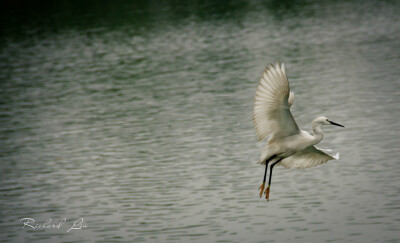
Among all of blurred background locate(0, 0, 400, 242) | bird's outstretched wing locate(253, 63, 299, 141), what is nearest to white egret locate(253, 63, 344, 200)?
bird's outstretched wing locate(253, 63, 299, 141)

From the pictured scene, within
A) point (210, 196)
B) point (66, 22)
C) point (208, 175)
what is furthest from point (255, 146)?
point (66, 22)

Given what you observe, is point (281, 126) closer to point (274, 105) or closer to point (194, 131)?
point (274, 105)

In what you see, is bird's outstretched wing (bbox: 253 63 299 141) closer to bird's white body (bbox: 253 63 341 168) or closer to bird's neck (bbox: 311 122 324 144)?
bird's white body (bbox: 253 63 341 168)

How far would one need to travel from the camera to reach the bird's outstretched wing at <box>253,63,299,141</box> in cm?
1045

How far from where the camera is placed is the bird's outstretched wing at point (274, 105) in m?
10.4

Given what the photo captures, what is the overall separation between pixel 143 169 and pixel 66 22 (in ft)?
117

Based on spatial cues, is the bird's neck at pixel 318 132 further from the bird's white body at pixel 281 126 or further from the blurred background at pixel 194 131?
the blurred background at pixel 194 131

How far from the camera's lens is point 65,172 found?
19266 millimetres

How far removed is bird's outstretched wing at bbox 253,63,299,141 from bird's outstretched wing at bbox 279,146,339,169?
2.20 ft

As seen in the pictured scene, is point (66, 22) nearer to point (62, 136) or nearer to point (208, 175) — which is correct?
point (62, 136)

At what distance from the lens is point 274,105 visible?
35.9 feet
